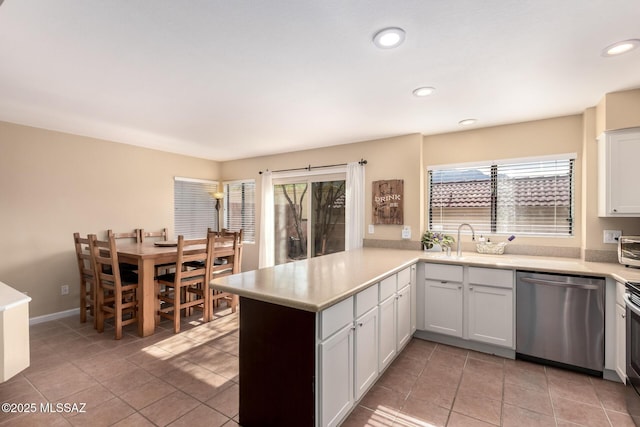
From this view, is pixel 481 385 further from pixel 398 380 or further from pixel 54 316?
pixel 54 316

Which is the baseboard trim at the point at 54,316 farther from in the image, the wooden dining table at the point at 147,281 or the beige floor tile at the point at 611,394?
the beige floor tile at the point at 611,394

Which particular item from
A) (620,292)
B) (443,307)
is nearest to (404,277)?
(443,307)

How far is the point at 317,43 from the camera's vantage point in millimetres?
1817

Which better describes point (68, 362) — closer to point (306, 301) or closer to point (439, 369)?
point (306, 301)

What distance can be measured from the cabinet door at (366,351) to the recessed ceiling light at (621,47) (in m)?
2.28

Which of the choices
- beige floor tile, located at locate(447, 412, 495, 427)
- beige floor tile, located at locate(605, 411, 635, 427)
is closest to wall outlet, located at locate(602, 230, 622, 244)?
beige floor tile, located at locate(605, 411, 635, 427)

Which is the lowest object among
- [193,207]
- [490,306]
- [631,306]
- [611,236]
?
[490,306]

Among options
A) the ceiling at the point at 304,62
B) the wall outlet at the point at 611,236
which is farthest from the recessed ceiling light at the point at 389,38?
the wall outlet at the point at 611,236

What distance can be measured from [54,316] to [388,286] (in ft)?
13.7

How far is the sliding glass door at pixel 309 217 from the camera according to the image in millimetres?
4559

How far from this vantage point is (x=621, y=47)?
1853mm

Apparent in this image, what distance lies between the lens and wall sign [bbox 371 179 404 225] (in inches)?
153

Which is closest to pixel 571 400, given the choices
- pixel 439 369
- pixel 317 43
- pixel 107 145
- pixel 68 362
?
pixel 439 369

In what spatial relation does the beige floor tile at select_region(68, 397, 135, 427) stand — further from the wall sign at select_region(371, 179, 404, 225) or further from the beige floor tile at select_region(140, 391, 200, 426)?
the wall sign at select_region(371, 179, 404, 225)
